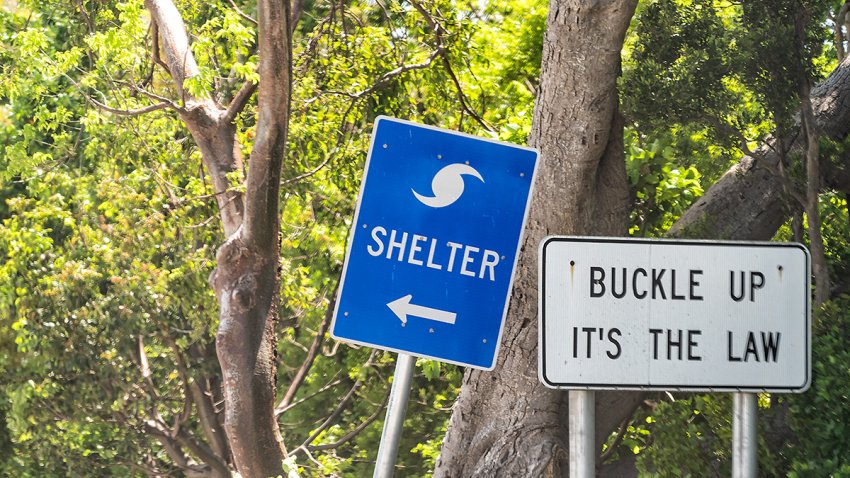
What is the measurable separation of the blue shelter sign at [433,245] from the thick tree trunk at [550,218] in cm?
351

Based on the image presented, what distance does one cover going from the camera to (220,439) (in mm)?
20281

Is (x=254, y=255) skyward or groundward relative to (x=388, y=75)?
groundward

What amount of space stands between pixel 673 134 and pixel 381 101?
507 cm

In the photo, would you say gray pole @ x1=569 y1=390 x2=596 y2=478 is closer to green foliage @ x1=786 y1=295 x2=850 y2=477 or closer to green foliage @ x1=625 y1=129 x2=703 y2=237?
green foliage @ x1=786 y1=295 x2=850 y2=477

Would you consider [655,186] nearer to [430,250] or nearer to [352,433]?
[430,250]

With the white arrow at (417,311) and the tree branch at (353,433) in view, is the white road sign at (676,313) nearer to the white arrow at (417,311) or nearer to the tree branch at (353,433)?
the white arrow at (417,311)

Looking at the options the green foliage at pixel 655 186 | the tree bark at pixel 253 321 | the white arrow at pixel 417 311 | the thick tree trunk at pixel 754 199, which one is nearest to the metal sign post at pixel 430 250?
the white arrow at pixel 417 311

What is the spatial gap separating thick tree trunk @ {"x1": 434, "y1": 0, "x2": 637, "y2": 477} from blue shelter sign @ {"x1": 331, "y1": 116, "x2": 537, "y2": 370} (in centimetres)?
351

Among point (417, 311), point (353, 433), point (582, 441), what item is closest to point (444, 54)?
point (353, 433)

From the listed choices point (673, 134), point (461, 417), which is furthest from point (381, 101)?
point (461, 417)

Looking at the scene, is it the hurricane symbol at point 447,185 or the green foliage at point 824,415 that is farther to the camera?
the green foliage at point 824,415

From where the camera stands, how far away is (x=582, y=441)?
9.55ft

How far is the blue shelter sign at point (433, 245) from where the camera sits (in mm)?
3250

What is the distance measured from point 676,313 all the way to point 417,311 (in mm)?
720
